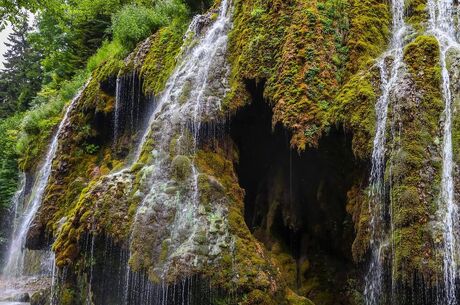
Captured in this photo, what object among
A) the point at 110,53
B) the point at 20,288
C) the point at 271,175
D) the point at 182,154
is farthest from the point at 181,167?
the point at 20,288

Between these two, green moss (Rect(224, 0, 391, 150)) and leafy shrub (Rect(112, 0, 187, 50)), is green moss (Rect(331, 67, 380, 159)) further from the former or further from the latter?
leafy shrub (Rect(112, 0, 187, 50))

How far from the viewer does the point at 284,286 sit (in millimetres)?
7512

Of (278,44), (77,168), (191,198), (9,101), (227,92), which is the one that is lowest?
(191,198)

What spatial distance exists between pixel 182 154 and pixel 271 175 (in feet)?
8.13

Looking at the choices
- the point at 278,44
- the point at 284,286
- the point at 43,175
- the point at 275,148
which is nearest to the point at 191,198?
the point at 284,286

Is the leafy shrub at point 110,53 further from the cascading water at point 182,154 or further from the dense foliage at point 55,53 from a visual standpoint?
the cascading water at point 182,154

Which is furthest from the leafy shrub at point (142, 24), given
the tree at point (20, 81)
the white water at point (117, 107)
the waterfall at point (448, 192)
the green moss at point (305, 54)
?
the tree at point (20, 81)

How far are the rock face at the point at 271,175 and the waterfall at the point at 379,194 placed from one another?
118 mm

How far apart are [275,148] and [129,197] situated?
3.47 meters

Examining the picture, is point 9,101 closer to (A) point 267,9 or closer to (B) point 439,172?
(A) point 267,9

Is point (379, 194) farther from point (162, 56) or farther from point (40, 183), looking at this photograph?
point (40, 183)

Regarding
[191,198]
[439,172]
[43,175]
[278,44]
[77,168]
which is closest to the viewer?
[439,172]

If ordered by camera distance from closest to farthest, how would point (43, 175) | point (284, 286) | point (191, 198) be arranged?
point (284, 286) < point (191, 198) < point (43, 175)

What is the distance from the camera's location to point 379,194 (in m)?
6.95
